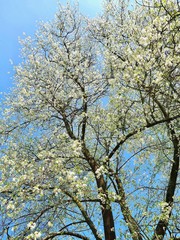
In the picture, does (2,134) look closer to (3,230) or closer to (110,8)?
(3,230)

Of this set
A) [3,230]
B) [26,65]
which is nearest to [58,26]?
[26,65]

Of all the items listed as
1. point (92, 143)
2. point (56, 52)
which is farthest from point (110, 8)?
point (92, 143)

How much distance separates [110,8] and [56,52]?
3214mm

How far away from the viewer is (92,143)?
617 inches

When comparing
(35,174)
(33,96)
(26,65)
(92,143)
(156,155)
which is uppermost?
(26,65)

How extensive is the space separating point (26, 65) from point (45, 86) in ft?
7.95

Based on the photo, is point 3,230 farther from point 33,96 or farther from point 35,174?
point 33,96

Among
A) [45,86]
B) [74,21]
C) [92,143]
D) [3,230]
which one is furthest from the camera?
[74,21]

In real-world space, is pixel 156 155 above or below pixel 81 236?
above

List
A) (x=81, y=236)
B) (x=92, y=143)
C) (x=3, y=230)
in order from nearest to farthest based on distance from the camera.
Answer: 1. (x=3, y=230)
2. (x=81, y=236)
3. (x=92, y=143)

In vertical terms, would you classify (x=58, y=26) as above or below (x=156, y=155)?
above

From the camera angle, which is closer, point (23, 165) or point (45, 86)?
point (23, 165)

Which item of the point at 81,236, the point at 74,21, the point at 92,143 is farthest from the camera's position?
the point at 74,21

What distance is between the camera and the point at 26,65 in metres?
16.1
